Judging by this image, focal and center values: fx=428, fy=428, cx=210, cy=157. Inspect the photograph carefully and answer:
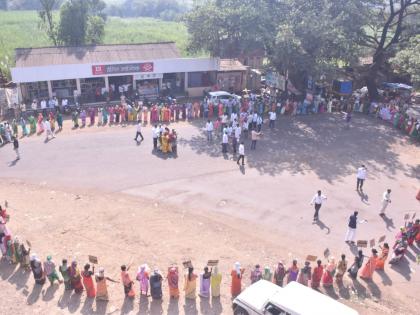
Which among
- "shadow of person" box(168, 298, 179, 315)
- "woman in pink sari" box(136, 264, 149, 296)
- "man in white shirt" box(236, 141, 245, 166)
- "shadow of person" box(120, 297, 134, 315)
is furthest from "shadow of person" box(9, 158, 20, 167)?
"shadow of person" box(168, 298, 179, 315)

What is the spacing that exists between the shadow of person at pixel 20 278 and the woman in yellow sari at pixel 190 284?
188 inches

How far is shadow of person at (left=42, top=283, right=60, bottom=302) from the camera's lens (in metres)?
11.9

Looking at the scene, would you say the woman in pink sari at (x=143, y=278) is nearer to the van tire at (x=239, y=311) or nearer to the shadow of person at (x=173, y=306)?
the shadow of person at (x=173, y=306)

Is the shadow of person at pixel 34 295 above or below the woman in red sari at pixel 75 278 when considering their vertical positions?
below

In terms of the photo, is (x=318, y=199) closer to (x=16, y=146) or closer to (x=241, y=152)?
(x=241, y=152)

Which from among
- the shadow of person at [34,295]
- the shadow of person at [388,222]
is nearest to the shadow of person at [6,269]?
the shadow of person at [34,295]

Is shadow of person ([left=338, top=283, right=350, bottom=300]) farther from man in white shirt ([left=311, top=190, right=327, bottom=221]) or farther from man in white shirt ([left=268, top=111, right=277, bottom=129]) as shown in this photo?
man in white shirt ([left=268, top=111, right=277, bottom=129])

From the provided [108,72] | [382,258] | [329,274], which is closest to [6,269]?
[329,274]

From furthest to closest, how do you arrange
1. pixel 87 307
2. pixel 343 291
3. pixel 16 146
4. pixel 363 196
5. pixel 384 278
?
pixel 16 146, pixel 363 196, pixel 384 278, pixel 343 291, pixel 87 307

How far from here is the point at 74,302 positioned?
11844 mm

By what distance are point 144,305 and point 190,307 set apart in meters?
1.27

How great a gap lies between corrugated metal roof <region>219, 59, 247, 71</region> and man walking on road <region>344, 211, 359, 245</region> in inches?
794

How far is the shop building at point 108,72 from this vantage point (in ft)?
91.5

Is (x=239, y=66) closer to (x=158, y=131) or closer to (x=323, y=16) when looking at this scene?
(x=323, y=16)
